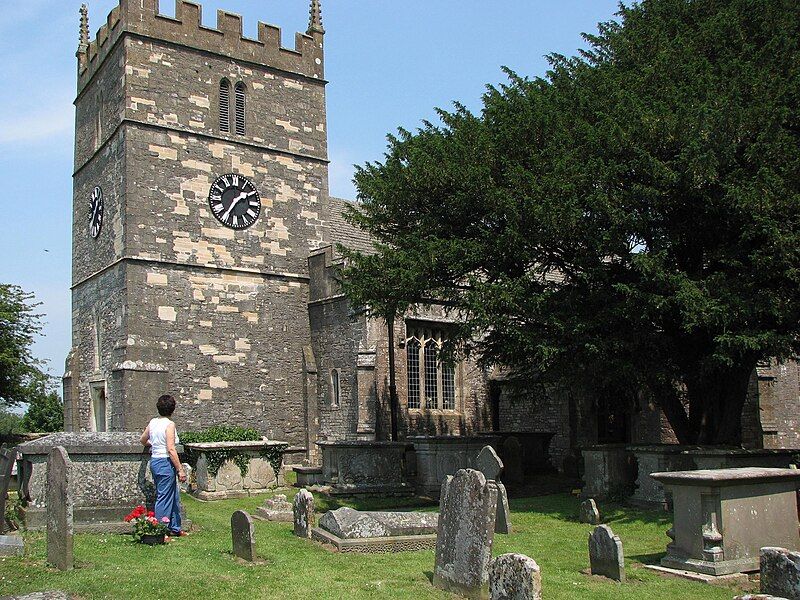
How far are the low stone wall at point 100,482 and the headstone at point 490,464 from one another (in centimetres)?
622

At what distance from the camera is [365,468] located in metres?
19.6

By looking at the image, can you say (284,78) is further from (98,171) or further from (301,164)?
(98,171)

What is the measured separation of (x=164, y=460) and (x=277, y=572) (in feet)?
7.88

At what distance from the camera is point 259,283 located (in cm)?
2656

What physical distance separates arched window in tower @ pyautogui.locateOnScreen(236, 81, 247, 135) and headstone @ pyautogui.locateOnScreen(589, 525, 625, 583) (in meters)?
20.6

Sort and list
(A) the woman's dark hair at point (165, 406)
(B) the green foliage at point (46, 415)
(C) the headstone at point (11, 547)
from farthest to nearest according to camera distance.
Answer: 1. (B) the green foliage at point (46, 415)
2. (A) the woman's dark hair at point (165, 406)
3. (C) the headstone at point (11, 547)

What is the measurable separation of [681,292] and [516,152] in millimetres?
5250

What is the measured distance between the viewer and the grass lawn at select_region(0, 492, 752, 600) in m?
8.22

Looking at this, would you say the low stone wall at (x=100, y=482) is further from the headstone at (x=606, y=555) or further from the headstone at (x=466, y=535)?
the headstone at (x=606, y=555)

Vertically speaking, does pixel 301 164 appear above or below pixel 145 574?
above

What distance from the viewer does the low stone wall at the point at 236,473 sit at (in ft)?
60.0

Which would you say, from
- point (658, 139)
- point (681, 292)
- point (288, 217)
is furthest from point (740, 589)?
point (288, 217)

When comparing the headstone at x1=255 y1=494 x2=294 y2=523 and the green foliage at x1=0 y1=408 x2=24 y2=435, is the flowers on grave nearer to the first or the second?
the headstone at x1=255 y1=494 x2=294 y2=523

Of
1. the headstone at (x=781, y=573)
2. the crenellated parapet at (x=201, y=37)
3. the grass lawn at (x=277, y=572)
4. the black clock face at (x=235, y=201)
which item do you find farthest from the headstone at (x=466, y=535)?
the crenellated parapet at (x=201, y=37)
